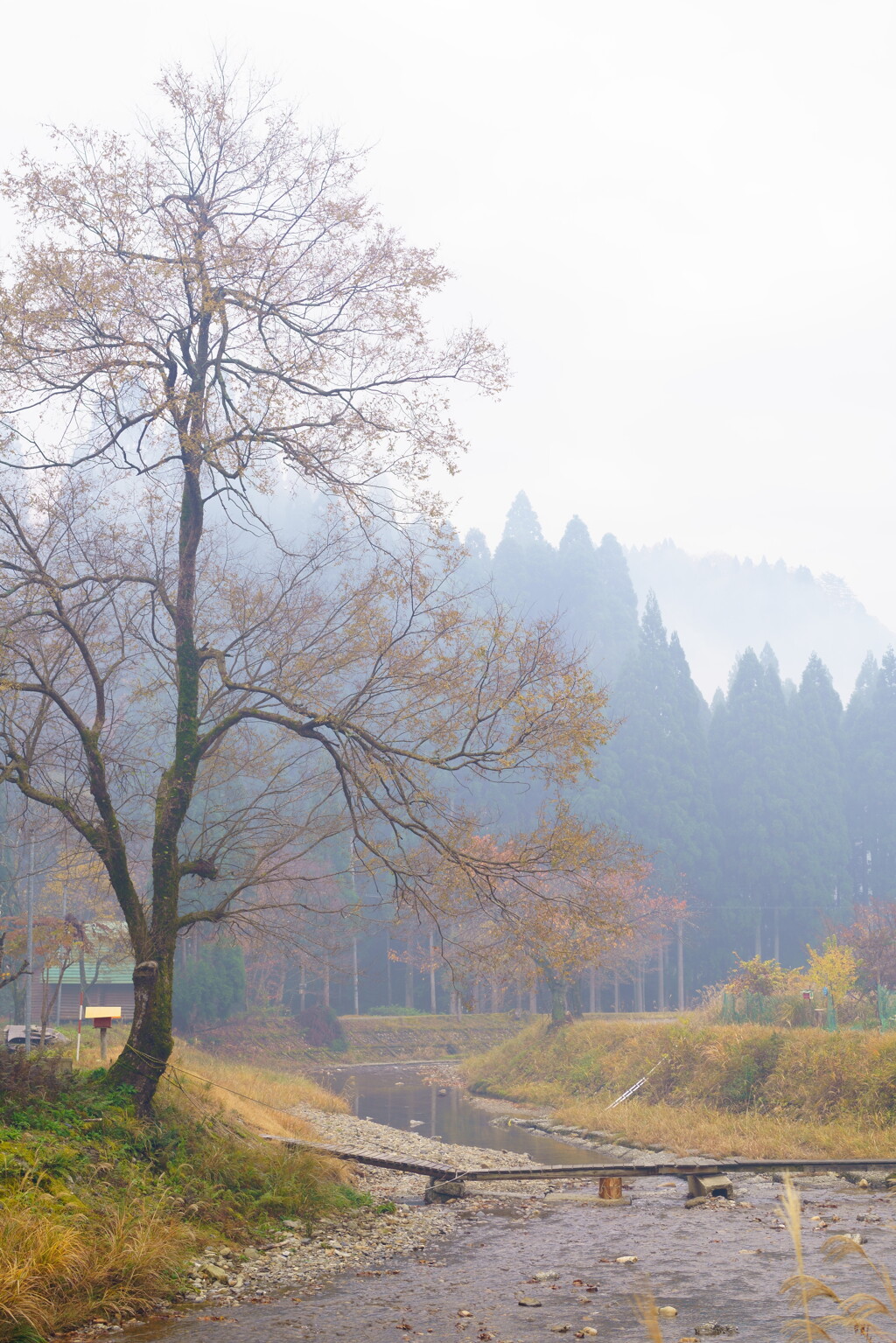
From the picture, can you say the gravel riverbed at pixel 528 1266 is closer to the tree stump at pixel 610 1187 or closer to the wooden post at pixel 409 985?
the tree stump at pixel 610 1187

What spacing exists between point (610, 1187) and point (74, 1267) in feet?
29.2

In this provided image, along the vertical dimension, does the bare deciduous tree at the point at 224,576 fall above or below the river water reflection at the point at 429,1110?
above

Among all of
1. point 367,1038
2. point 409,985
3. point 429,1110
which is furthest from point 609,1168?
point 409,985

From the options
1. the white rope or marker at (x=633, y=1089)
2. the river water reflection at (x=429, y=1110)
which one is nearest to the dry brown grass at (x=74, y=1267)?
the river water reflection at (x=429, y=1110)

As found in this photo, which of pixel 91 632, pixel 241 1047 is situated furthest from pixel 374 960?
pixel 91 632

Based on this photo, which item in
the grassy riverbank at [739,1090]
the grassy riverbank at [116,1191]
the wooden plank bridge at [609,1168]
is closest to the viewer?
the grassy riverbank at [116,1191]

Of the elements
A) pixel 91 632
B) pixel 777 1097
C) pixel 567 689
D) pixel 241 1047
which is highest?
pixel 91 632

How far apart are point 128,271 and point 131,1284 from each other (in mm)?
10489

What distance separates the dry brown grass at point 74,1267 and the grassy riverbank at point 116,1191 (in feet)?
0.03

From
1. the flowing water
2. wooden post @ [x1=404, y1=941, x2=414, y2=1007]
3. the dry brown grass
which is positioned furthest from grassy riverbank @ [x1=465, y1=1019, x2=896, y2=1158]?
wooden post @ [x1=404, y1=941, x2=414, y2=1007]

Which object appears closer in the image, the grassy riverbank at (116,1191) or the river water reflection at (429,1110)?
the grassy riverbank at (116,1191)

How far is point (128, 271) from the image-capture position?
12.9 metres

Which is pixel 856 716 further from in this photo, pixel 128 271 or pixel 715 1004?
pixel 128 271

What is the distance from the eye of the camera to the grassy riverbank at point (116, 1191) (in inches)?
334
